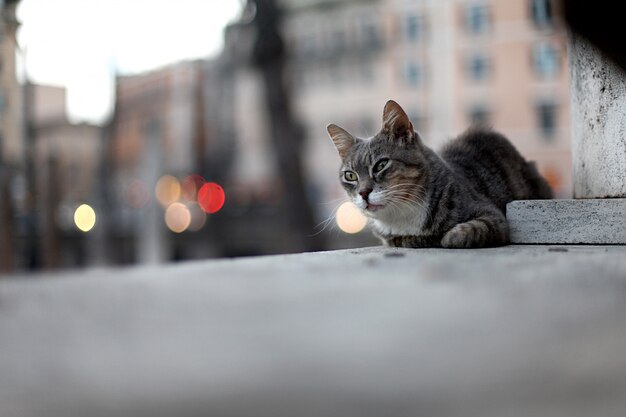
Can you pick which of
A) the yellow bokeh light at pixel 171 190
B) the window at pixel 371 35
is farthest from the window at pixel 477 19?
the yellow bokeh light at pixel 171 190

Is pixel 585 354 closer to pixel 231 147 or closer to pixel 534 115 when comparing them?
pixel 231 147

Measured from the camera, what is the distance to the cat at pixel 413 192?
8.64 ft

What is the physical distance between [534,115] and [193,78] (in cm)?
1416

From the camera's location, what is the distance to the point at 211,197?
11.5 m

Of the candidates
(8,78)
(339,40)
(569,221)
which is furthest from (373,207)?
(339,40)

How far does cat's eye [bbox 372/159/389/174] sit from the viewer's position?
275 centimetres

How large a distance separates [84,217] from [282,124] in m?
4.43

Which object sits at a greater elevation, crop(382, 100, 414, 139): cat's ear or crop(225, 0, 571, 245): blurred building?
crop(225, 0, 571, 245): blurred building

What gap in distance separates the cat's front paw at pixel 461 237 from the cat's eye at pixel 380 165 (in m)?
0.41

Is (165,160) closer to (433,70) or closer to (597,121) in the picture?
(597,121)

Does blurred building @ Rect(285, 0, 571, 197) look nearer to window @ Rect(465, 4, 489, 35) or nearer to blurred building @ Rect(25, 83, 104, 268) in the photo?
window @ Rect(465, 4, 489, 35)

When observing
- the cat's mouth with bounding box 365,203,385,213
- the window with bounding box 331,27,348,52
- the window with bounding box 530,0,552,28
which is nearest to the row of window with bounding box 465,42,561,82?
the window with bounding box 331,27,348,52

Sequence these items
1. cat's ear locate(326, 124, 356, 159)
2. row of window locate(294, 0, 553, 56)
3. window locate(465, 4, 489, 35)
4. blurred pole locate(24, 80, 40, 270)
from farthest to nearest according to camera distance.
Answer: window locate(465, 4, 489, 35)
row of window locate(294, 0, 553, 56)
blurred pole locate(24, 80, 40, 270)
cat's ear locate(326, 124, 356, 159)

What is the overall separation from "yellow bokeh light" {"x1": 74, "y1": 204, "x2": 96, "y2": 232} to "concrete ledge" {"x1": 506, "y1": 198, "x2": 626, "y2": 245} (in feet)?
27.1
